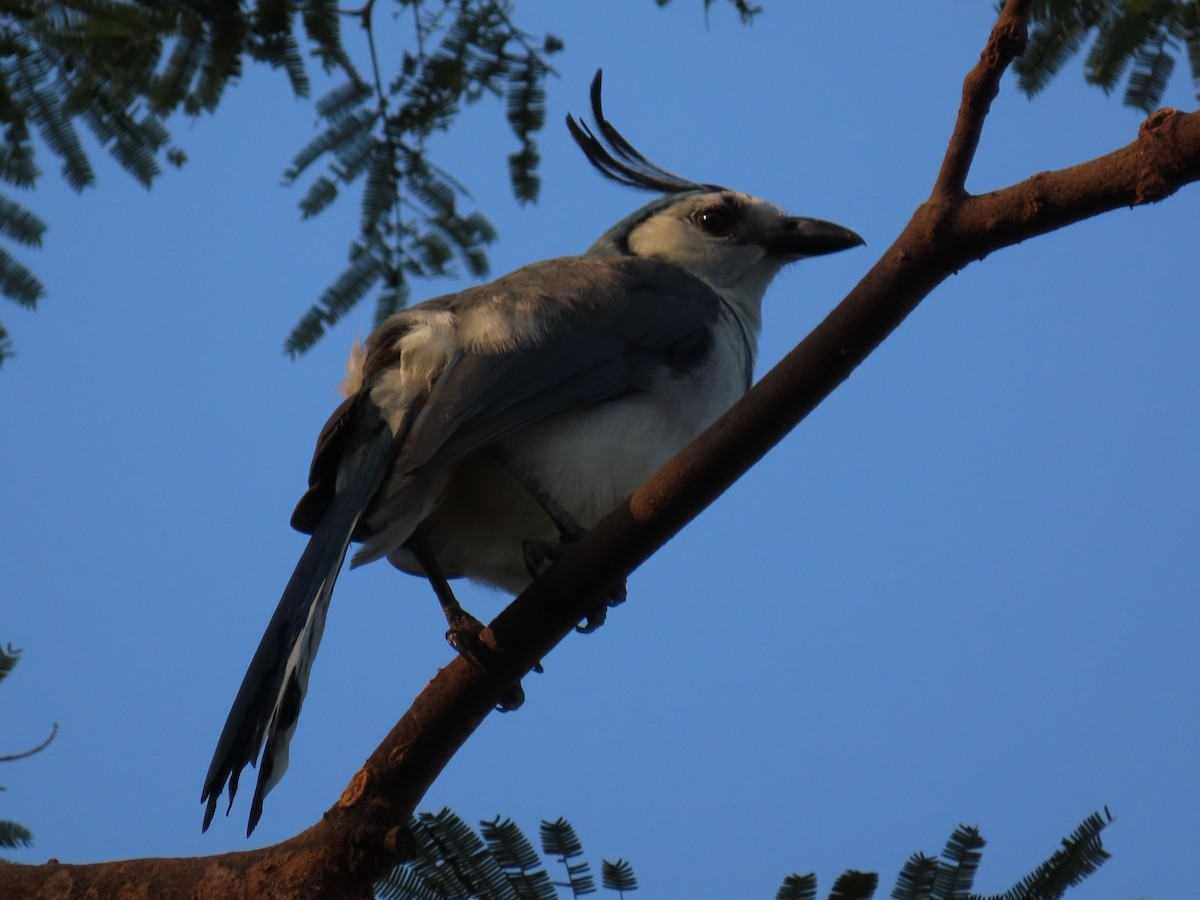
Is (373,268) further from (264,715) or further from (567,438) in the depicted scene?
(264,715)

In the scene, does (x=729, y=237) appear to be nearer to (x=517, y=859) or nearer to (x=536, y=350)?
(x=536, y=350)

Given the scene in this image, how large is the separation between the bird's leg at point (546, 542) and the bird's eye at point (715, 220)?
71.4 inches

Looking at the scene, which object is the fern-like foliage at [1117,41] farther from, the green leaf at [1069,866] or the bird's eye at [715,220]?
the green leaf at [1069,866]

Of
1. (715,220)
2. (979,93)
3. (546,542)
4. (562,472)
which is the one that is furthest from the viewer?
(715,220)

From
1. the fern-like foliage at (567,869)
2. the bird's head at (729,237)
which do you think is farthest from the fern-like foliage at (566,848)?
the bird's head at (729,237)

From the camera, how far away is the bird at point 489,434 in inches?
129

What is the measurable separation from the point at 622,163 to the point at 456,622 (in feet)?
8.86

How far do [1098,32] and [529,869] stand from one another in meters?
3.31

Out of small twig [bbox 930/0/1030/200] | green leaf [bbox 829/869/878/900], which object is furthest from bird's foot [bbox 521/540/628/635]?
small twig [bbox 930/0/1030/200]

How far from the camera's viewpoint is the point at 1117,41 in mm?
4598

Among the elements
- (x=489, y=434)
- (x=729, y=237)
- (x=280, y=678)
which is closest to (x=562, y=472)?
(x=489, y=434)

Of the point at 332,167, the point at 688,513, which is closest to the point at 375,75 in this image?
the point at 332,167

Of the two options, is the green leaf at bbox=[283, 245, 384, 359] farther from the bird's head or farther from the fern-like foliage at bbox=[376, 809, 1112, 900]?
the fern-like foliage at bbox=[376, 809, 1112, 900]

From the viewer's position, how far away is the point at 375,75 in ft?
17.5
